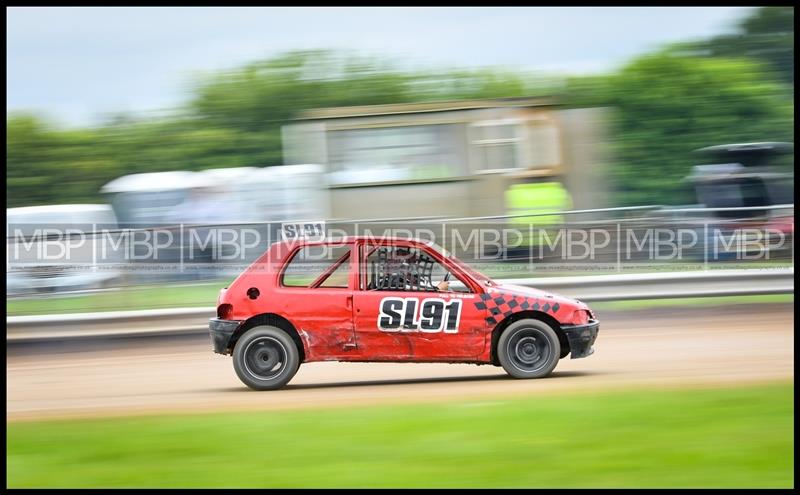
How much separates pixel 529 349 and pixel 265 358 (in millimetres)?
2211

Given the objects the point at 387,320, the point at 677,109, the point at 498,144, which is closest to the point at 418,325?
the point at 387,320

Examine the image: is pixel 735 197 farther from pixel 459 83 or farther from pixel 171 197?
pixel 171 197

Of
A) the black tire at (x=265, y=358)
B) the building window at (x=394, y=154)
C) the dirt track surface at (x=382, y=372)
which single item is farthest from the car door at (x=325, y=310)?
the building window at (x=394, y=154)

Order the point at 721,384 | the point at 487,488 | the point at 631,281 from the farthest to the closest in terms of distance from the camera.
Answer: the point at 631,281 → the point at 721,384 → the point at 487,488

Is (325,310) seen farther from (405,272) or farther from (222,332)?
(222,332)

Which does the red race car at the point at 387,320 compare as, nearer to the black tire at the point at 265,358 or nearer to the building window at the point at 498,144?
the black tire at the point at 265,358

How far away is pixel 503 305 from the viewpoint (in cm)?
789

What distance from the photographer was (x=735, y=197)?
542 inches

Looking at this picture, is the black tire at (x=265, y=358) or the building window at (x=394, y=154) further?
the building window at (x=394, y=154)

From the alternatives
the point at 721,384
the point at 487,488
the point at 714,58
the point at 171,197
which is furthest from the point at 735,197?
the point at 487,488

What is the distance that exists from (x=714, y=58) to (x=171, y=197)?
1064 centimetres

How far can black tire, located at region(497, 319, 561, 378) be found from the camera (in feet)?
26.0

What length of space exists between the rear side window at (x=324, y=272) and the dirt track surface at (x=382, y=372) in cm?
92

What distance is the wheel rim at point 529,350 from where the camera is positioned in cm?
797
